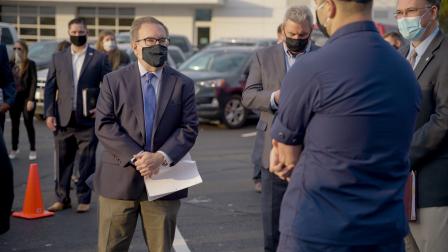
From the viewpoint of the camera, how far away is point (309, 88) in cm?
271

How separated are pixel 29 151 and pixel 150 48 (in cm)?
754

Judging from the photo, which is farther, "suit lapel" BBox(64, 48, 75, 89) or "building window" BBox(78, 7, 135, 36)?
"building window" BBox(78, 7, 135, 36)

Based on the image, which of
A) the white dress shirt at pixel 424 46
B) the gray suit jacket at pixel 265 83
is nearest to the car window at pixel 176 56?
the gray suit jacket at pixel 265 83

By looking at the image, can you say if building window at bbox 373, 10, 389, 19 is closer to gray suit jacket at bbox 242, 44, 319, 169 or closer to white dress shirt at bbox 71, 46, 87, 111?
white dress shirt at bbox 71, 46, 87, 111

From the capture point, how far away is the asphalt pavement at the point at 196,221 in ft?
21.3

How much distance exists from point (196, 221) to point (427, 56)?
3.95 metres

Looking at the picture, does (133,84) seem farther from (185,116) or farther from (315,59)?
(315,59)

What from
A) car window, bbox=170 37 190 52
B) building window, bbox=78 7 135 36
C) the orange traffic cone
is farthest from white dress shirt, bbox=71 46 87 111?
building window, bbox=78 7 135 36

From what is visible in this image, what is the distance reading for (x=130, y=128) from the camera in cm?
455

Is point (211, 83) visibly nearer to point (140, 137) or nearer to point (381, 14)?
point (140, 137)

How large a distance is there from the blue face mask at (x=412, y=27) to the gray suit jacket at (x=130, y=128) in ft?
4.80

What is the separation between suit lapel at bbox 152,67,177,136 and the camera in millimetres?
4559

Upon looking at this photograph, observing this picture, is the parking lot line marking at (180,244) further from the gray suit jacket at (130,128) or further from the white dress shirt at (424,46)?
the white dress shirt at (424,46)

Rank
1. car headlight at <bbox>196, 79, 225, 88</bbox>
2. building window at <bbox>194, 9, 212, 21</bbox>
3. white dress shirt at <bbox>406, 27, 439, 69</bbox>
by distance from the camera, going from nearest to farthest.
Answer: white dress shirt at <bbox>406, 27, 439, 69</bbox> < car headlight at <bbox>196, 79, 225, 88</bbox> < building window at <bbox>194, 9, 212, 21</bbox>
